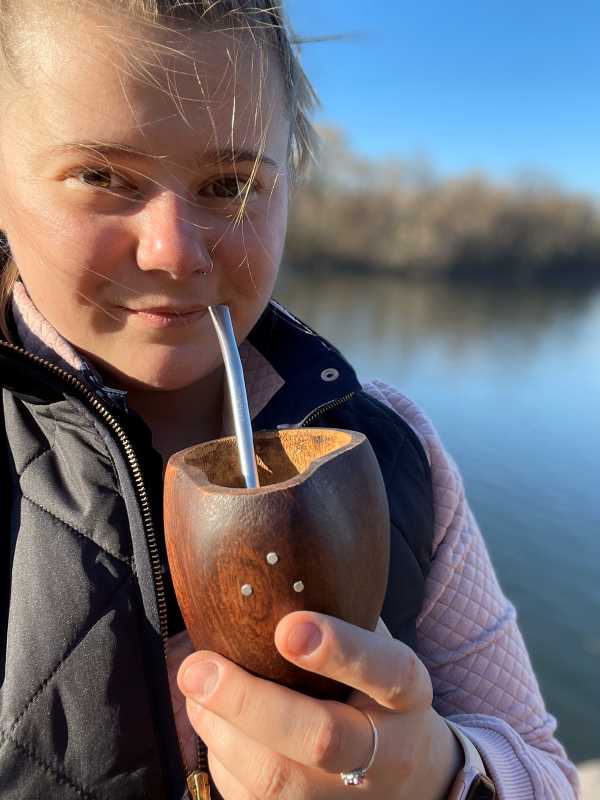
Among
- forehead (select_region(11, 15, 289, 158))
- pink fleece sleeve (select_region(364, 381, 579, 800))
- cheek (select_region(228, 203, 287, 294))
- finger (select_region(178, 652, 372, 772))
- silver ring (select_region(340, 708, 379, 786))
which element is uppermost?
forehead (select_region(11, 15, 289, 158))

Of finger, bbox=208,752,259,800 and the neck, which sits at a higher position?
the neck

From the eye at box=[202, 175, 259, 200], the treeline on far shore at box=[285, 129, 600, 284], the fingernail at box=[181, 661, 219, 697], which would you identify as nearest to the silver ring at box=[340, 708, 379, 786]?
the fingernail at box=[181, 661, 219, 697]

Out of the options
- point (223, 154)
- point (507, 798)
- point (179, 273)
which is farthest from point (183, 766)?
point (223, 154)

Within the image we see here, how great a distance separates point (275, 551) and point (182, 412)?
0.40 m

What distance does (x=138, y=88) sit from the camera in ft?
1.85

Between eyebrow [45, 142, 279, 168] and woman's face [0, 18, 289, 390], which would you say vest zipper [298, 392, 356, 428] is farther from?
eyebrow [45, 142, 279, 168]

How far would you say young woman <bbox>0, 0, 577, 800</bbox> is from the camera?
563 mm

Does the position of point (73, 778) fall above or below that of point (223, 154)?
below

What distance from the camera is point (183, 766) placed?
591 mm

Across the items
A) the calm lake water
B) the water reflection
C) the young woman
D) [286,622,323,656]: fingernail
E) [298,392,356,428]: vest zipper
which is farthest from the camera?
the water reflection

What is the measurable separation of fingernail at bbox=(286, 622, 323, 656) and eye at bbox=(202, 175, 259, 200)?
1.31 ft

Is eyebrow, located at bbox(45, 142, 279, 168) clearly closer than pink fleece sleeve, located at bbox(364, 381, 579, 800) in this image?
Yes

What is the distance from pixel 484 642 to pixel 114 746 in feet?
1.35

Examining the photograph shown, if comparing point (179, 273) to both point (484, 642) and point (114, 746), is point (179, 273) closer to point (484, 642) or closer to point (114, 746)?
point (114, 746)
